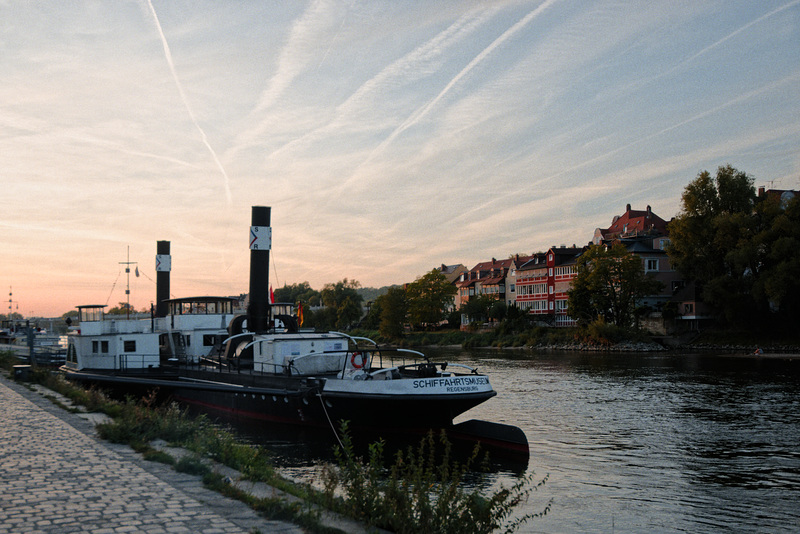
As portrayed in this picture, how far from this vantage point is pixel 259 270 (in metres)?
31.5

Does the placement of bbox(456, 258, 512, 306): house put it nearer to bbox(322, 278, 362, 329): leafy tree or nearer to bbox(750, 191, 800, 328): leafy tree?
bbox(322, 278, 362, 329): leafy tree

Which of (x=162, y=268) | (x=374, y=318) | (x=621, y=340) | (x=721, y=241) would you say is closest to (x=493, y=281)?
(x=374, y=318)

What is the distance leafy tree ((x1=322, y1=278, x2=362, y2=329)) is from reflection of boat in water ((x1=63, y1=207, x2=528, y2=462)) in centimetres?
9412

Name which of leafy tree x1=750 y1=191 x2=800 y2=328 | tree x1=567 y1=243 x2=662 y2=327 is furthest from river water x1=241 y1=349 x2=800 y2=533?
tree x1=567 y1=243 x2=662 y2=327

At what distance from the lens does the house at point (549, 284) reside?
9456 centimetres

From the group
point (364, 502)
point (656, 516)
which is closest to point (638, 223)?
point (656, 516)

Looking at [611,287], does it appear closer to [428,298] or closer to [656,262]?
[656,262]

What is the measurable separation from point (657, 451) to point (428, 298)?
293 ft

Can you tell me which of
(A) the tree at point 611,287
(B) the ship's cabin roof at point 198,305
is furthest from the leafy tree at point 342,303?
(B) the ship's cabin roof at point 198,305

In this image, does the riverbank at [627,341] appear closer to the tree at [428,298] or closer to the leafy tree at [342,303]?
the tree at [428,298]

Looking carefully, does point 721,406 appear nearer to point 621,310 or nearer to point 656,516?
point 656,516

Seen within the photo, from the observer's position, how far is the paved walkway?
796 centimetres

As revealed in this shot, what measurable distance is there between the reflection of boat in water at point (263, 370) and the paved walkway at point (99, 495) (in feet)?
21.3

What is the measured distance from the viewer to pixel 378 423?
2042 cm
